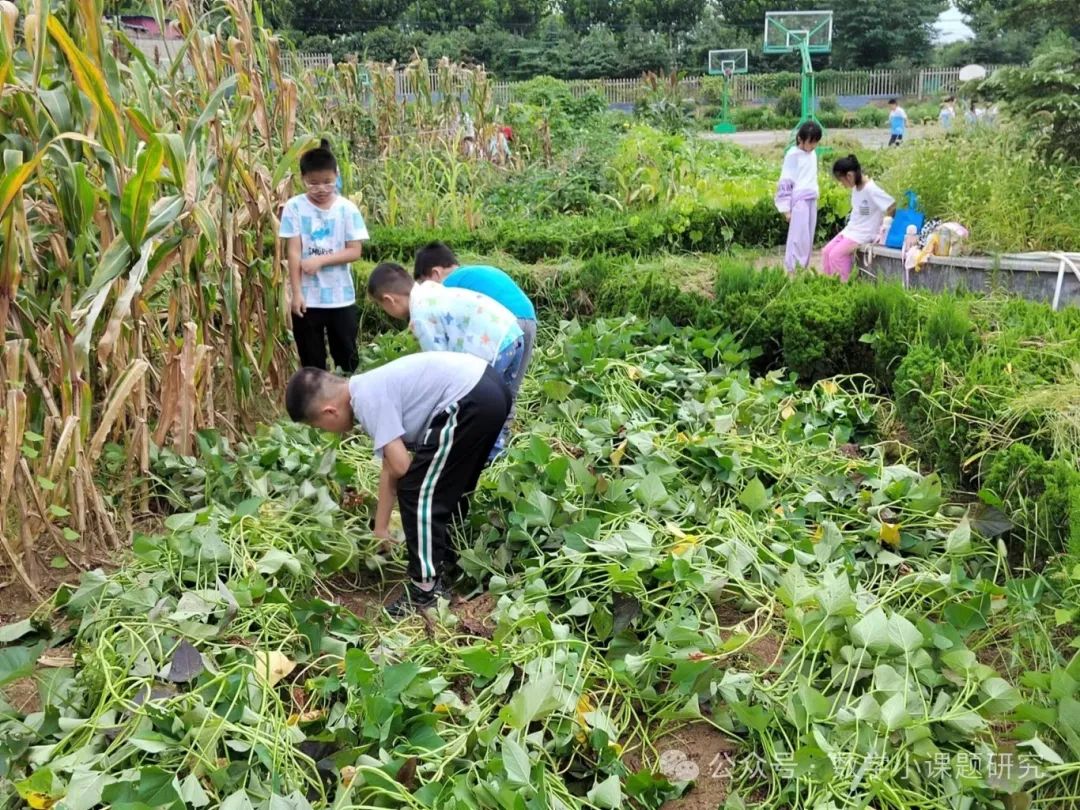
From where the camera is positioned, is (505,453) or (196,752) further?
(505,453)

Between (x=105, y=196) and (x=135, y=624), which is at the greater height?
(x=105, y=196)

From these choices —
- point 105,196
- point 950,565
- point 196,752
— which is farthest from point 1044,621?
point 105,196

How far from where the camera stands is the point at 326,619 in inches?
122

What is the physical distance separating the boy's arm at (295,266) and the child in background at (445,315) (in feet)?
3.42

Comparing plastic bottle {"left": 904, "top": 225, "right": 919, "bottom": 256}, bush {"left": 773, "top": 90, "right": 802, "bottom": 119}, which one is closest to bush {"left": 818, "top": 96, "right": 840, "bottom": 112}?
bush {"left": 773, "top": 90, "right": 802, "bottom": 119}

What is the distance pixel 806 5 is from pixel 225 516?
48.7 m

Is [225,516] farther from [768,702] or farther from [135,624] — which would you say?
[768,702]

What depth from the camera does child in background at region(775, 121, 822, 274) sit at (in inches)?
304

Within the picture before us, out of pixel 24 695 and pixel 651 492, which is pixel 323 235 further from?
pixel 24 695

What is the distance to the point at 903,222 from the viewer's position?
23.7 ft

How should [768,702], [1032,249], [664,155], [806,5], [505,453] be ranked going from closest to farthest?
1. [768,702]
2. [505,453]
3. [1032,249]
4. [664,155]
5. [806,5]

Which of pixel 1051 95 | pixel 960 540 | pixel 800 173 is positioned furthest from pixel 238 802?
pixel 1051 95

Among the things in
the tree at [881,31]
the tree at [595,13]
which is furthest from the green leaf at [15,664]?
the tree at [595,13]

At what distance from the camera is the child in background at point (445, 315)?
4008mm
